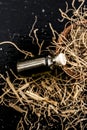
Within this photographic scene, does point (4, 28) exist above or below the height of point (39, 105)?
above

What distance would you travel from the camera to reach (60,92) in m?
1.48

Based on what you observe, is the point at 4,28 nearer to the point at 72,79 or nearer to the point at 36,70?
the point at 36,70

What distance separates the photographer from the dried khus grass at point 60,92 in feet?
4.59

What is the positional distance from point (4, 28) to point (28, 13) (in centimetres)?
12

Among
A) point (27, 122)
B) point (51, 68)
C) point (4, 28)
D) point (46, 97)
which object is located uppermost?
point (4, 28)

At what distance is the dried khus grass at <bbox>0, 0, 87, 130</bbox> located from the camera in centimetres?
140

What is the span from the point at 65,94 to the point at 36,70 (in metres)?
0.18

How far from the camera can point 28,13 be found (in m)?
1.52

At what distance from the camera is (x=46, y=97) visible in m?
1.46

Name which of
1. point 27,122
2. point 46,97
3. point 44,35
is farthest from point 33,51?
point 27,122

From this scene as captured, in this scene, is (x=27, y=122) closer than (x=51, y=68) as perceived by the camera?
No

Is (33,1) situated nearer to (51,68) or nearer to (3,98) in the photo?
(51,68)

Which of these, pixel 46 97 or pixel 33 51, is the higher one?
pixel 33 51

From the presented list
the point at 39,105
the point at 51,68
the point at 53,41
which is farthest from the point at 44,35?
the point at 39,105
